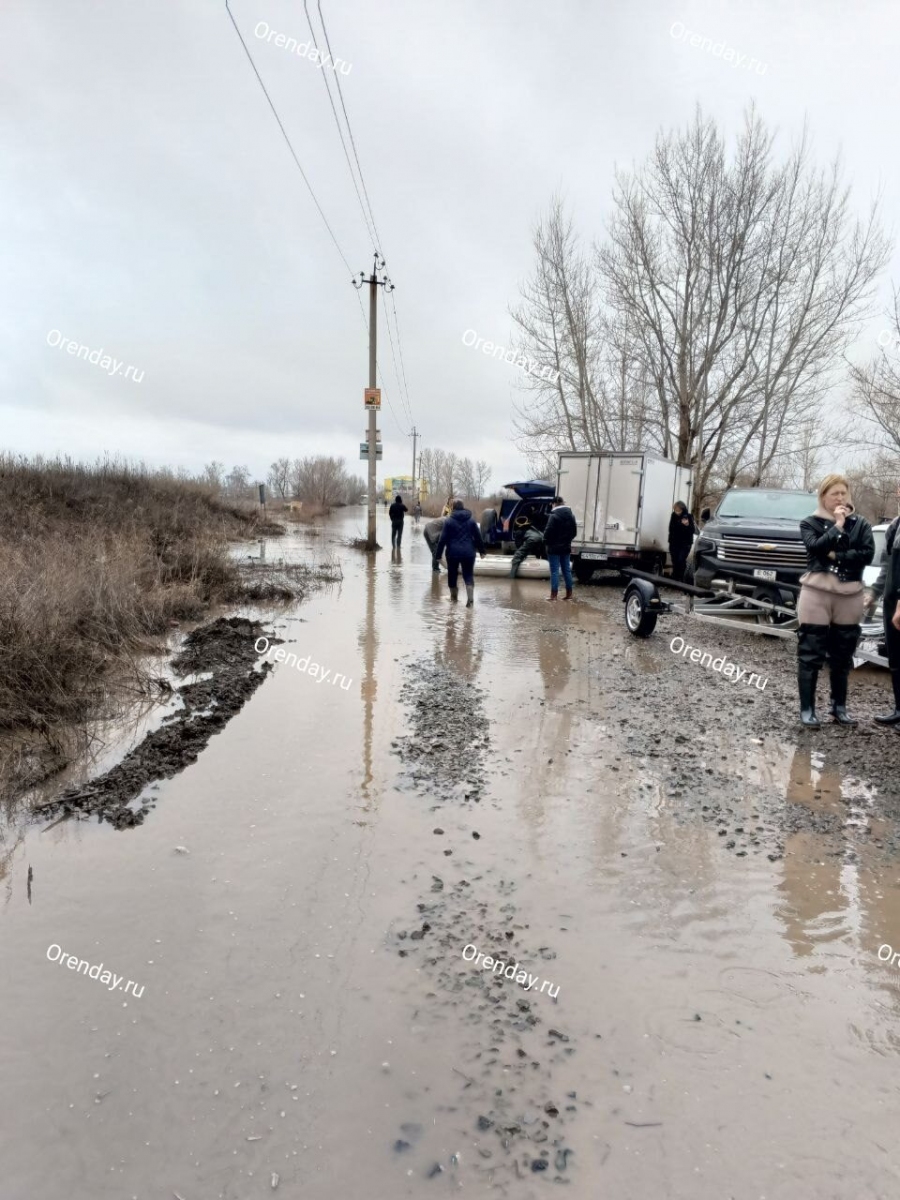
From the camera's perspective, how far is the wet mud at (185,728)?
4.31 metres

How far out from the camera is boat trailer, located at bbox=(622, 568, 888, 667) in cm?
863

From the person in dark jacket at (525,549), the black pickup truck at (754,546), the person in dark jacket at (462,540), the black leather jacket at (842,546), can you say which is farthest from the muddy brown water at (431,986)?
the person in dark jacket at (525,549)

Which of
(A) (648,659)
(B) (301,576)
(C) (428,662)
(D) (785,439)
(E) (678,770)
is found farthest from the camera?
(D) (785,439)

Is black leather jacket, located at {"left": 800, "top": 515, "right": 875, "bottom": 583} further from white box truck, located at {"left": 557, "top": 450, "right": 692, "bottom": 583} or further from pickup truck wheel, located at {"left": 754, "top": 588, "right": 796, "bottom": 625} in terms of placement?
white box truck, located at {"left": 557, "top": 450, "right": 692, "bottom": 583}

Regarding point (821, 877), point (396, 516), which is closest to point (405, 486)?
point (396, 516)

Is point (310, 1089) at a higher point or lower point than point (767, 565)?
lower

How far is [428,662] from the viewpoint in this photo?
8102 mm

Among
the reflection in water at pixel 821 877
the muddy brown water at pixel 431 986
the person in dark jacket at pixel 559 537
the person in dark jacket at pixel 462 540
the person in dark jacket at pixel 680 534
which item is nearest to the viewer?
the muddy brown water at pixel 431 986

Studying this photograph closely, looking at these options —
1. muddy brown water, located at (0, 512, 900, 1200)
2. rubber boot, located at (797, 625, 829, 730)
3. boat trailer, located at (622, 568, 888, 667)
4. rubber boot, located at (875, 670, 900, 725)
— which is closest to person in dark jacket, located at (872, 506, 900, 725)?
rubber boot, located at (875, 670, 900, 725)

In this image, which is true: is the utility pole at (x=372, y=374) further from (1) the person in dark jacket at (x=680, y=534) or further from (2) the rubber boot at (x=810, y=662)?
(2) the rubber boot at (x=810, y=662)

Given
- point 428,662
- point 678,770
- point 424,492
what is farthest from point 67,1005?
point 424,492

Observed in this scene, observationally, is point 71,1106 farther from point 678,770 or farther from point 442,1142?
point 678,770

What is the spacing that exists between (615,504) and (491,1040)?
14.3m

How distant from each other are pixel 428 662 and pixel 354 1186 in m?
6.16
